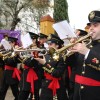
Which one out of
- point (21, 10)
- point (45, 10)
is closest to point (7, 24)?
point (21, 10)

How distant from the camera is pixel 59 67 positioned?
19.2 feet

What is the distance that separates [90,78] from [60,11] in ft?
49.3

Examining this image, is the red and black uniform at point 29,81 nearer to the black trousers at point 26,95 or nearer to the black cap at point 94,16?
the black trousers at point 26,95

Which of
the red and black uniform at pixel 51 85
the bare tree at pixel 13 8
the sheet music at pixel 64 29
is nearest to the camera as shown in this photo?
the sheet music at pixel 64 29

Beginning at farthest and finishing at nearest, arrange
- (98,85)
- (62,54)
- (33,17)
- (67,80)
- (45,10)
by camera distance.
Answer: (33,17)
(45,10)
(67,80)
(62,54)
(98,85)

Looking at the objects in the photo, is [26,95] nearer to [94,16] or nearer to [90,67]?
[90,67]

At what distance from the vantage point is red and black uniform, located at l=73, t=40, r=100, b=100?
446cm

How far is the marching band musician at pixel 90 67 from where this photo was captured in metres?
4.42

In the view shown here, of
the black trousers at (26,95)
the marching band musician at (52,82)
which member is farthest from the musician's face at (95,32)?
the black trousers at (26,95)

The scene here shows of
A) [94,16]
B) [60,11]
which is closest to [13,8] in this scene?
[60,11]

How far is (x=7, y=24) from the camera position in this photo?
92.7 ft

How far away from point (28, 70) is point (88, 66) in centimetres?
329

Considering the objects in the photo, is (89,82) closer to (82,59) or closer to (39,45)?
(82,59)

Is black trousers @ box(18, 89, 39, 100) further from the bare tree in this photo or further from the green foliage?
the bare tree
